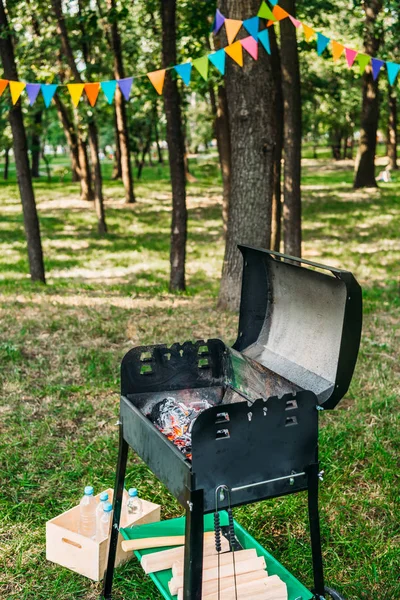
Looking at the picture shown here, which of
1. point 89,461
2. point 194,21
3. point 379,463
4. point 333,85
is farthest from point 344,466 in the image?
point 333,85

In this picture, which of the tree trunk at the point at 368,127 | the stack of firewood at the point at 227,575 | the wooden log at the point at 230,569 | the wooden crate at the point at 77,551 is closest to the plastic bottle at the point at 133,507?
the wooden crate at the point at 77,551

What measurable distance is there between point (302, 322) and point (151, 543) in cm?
135

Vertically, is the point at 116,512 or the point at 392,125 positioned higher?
the point at 392,125

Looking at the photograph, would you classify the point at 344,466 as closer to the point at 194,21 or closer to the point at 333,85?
the point at 194,21

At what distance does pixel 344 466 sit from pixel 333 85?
64.4 ft

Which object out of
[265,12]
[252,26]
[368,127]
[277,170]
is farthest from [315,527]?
[368,127]

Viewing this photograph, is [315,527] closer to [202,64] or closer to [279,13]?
[202,64]

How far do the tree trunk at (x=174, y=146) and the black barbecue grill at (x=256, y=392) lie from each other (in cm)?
608

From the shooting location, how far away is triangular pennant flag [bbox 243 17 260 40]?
6.96m

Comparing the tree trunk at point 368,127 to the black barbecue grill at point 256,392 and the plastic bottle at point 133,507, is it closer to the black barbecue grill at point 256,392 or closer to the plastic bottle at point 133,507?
the black barbecue grill at point 256,392

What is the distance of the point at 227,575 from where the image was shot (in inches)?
129

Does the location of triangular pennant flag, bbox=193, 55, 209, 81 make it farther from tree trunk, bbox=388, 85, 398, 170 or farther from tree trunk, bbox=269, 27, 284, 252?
tree trunk, bbox=388, 85, 398, 170

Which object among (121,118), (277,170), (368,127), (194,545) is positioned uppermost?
(121,118)

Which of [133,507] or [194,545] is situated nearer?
[194,545]
